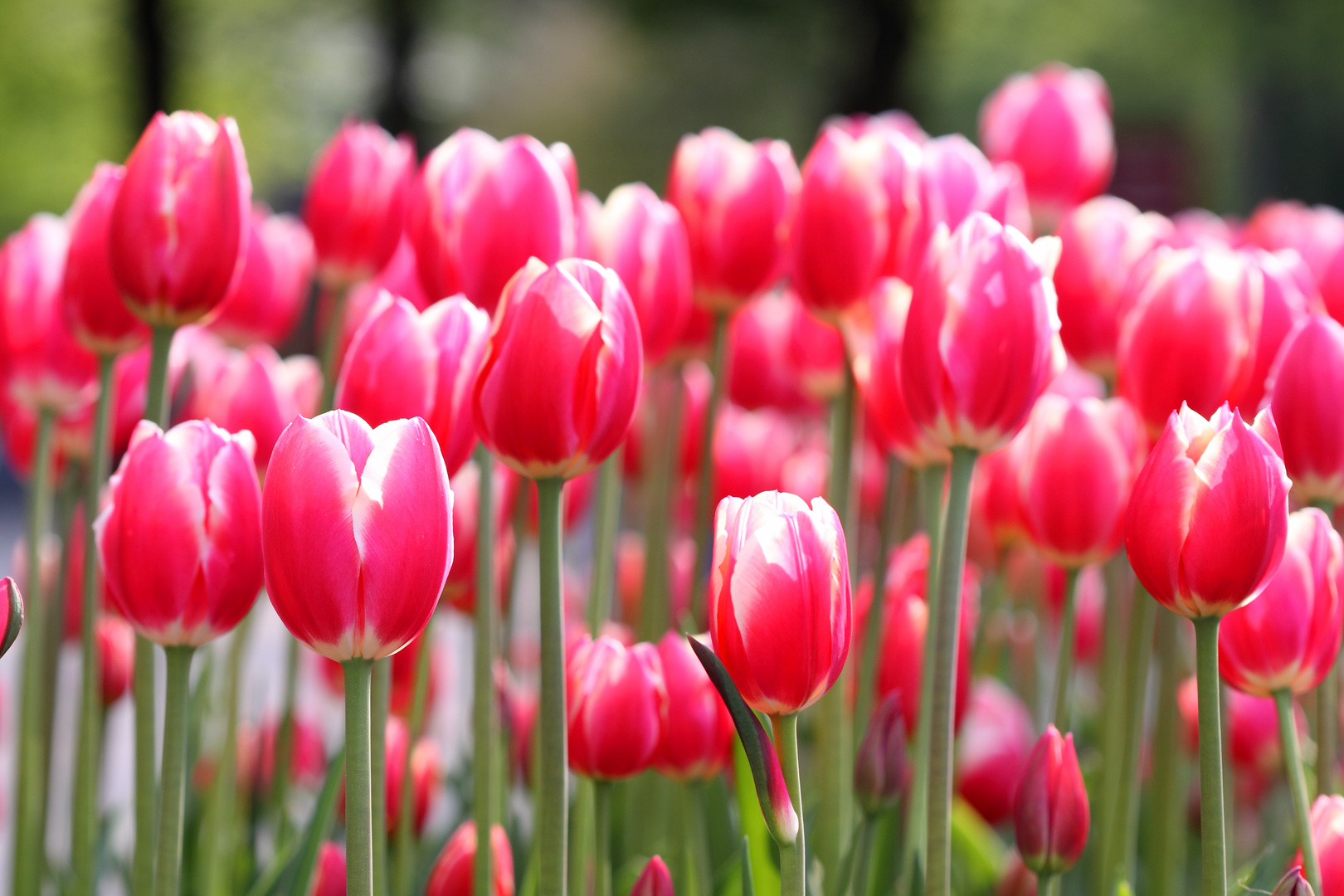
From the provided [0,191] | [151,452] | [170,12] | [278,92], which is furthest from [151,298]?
[0,191]

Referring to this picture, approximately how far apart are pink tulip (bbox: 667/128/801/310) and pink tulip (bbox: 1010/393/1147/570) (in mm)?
243

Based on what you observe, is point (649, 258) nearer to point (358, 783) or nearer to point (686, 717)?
point (686, 717)

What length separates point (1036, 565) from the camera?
1.54 m

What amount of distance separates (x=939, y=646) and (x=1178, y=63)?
11.8 meters

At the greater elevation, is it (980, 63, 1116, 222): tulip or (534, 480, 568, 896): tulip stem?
(980, 63, 1116, 222): tulip

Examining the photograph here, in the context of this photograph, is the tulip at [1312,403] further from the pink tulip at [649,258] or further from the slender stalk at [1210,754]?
the pink tulip at [649,258]

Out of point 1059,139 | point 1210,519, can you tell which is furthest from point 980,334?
point 1059,139

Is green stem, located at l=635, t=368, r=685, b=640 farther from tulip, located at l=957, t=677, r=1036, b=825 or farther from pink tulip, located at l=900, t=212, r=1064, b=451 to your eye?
pink tulip, located at l=900, t=212, r=1064, b=451

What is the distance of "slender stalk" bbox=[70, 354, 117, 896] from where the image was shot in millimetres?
804

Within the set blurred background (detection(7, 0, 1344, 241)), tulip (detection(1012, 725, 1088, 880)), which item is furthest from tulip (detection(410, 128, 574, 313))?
blurred background (detection(7, 0, 1344, 241))

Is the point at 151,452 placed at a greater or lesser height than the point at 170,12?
lesser

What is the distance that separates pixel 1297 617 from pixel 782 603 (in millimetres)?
300

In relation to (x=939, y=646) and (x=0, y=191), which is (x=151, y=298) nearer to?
(x=939, y=646)

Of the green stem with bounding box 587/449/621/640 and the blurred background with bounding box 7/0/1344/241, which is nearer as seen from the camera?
the green stem with bounding box 587/449/621/640
